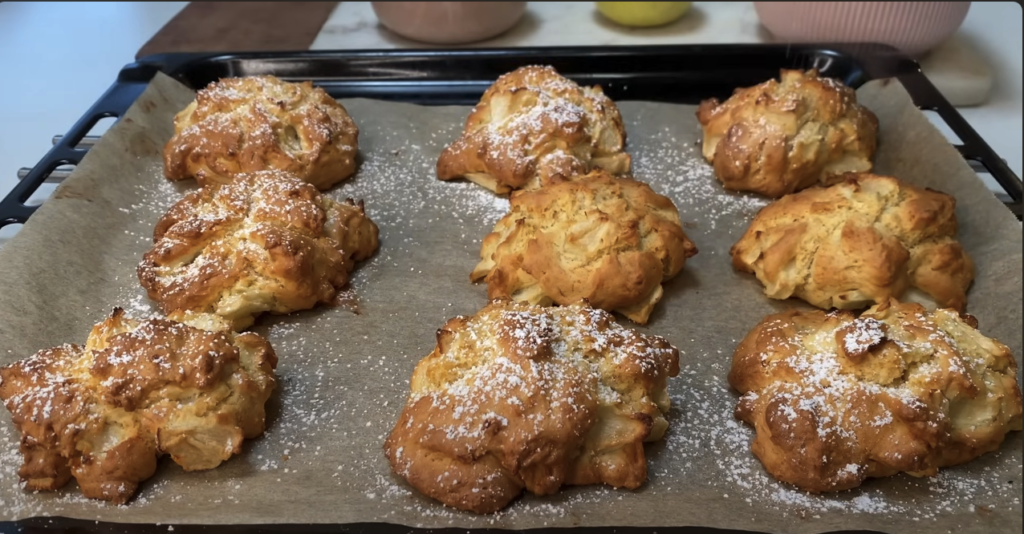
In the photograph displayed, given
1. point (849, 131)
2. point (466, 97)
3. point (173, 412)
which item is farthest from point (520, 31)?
point (173, 412)

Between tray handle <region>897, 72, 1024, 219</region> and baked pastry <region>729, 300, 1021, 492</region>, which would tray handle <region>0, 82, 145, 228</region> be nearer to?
baked pastry <region>729, 300, 1021, 492</region>

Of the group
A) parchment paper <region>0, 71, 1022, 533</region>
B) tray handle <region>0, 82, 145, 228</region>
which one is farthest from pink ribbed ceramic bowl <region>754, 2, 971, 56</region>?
tray handle <region>0, 82, 145, 228</region>

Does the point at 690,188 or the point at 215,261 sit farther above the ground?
the point at 215,261

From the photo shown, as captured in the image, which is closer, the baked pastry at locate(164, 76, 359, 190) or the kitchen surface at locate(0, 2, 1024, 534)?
the kitchen surface at locate(0, 2, 1024, 534)

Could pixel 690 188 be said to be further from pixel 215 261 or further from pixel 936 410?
pixel 215 261

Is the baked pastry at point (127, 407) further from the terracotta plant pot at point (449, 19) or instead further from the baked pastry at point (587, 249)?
the terracotta plant pot at point (449, 19)

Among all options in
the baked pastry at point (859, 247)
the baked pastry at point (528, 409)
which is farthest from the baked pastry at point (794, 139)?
the baked pastry at point (528, 409)
